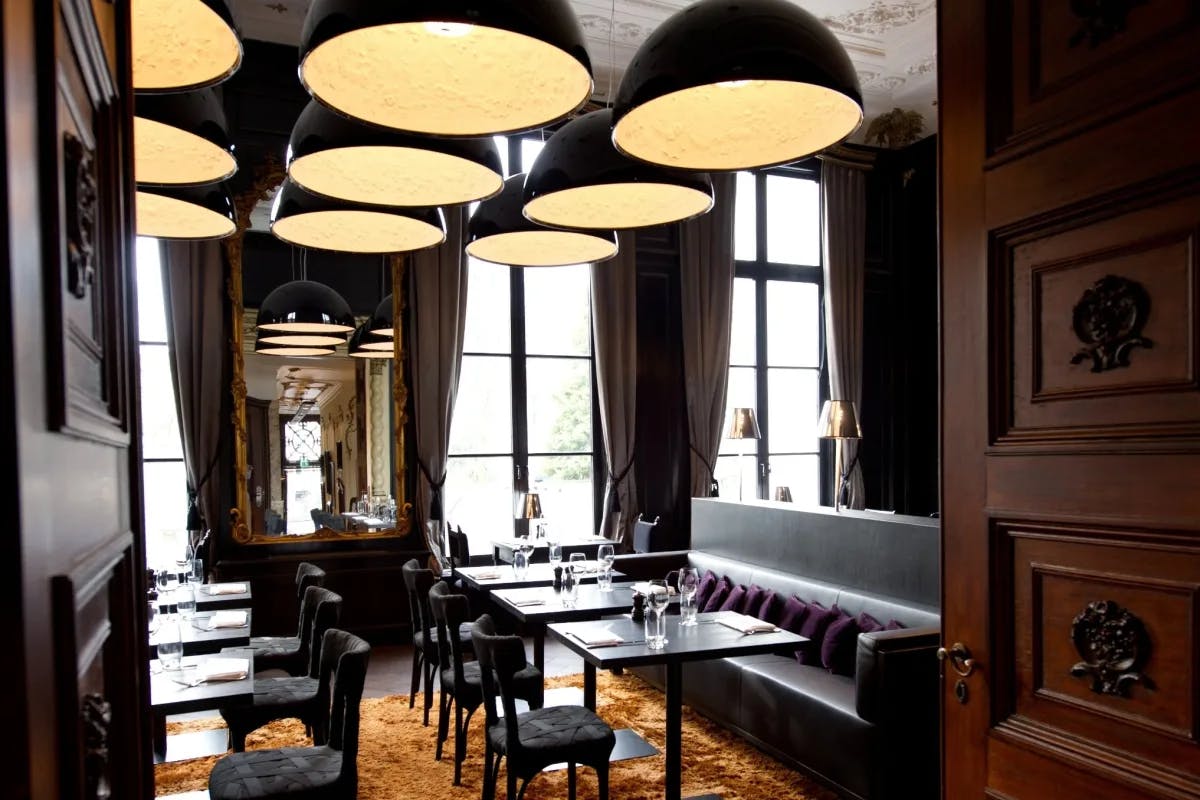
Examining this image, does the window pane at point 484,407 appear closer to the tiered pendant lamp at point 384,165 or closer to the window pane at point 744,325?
the window pane at point 744,325

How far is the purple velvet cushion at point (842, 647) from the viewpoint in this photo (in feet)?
14.3

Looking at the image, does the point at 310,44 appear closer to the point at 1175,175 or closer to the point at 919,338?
the point at 1175,175

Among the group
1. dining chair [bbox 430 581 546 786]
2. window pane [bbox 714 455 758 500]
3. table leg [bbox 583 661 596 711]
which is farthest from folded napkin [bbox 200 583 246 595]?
window pane [bbox 714 455 758 500]

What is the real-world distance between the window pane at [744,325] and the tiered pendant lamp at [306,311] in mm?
4119

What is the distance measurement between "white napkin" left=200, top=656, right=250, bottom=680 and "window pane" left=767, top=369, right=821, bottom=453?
6.40m

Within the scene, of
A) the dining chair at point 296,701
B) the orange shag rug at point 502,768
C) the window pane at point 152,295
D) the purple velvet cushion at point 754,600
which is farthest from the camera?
the window pane at point 152,295

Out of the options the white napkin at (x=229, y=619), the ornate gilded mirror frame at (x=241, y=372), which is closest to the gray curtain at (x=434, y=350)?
the ornate gilded mirror frame at (x=241, y=372)

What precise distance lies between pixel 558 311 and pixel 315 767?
527 centimetres

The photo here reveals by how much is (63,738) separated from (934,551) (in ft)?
12.8

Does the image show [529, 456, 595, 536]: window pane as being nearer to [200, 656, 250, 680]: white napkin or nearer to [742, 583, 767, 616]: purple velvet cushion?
[742, 583, 767, 616]: purple velvet cushion

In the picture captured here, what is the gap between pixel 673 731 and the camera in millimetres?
3674

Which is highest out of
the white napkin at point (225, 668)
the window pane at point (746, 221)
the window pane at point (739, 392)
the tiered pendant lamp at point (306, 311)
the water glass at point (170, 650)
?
the window pane at point (746, 221)

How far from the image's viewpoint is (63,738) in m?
0.82

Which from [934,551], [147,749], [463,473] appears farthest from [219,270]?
[147,749]
